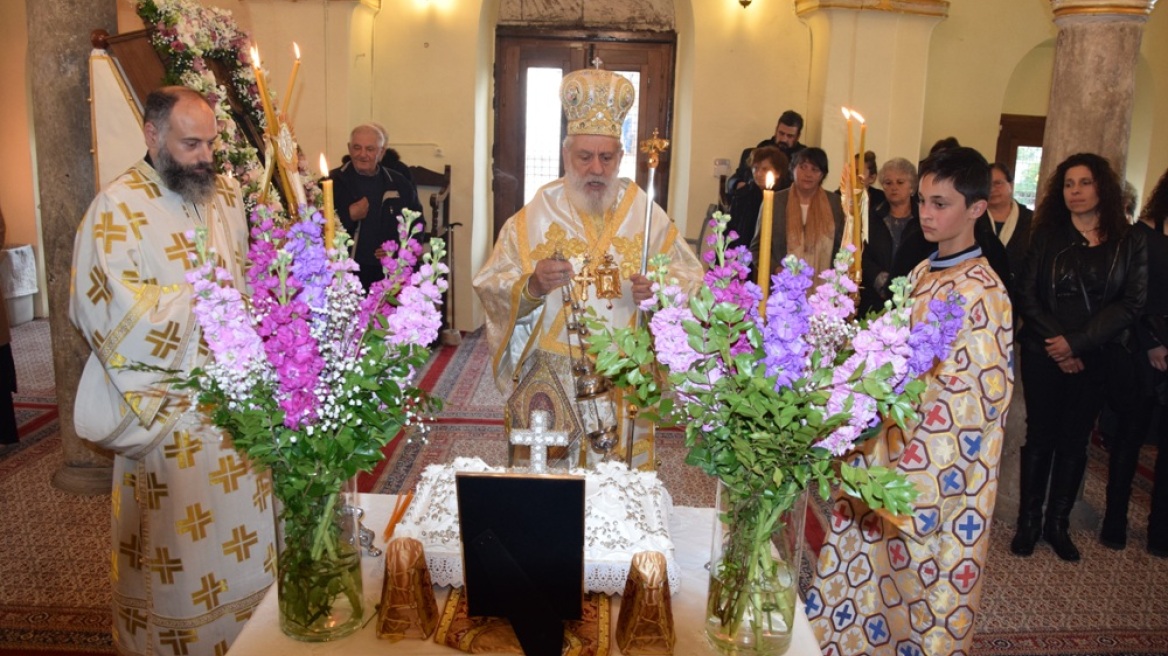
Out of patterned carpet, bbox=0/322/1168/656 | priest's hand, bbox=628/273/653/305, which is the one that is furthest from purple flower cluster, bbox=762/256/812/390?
patterned carpet, bbox=0/322/1168/656

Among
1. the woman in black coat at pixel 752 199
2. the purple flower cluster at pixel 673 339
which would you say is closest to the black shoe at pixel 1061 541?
the woman in black coat at pixel 752 199

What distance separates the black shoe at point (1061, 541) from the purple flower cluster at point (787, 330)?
3.78m

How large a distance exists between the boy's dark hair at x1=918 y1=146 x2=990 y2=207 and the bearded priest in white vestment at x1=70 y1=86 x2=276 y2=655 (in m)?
2.25

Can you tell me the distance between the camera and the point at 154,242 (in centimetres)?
296

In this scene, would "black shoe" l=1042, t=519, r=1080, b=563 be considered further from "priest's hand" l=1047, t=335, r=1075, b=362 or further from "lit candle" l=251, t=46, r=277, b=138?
"lit candle" l=251, t=46, r=277, b=138

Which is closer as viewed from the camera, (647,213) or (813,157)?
(647,213)

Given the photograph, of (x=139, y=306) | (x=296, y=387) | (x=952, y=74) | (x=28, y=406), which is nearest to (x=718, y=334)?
(x=296, y=387)

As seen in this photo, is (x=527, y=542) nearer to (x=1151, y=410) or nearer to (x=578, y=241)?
(x=578, y=241)

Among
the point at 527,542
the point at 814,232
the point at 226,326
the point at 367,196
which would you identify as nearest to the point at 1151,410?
the point at 814,232

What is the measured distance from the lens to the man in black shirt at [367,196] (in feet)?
22.7

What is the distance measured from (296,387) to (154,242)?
1.73 metres

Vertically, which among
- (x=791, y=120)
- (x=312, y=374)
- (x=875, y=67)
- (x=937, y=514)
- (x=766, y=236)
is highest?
(x=875, y=67)

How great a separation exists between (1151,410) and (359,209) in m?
5.11

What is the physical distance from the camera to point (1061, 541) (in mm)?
4562
